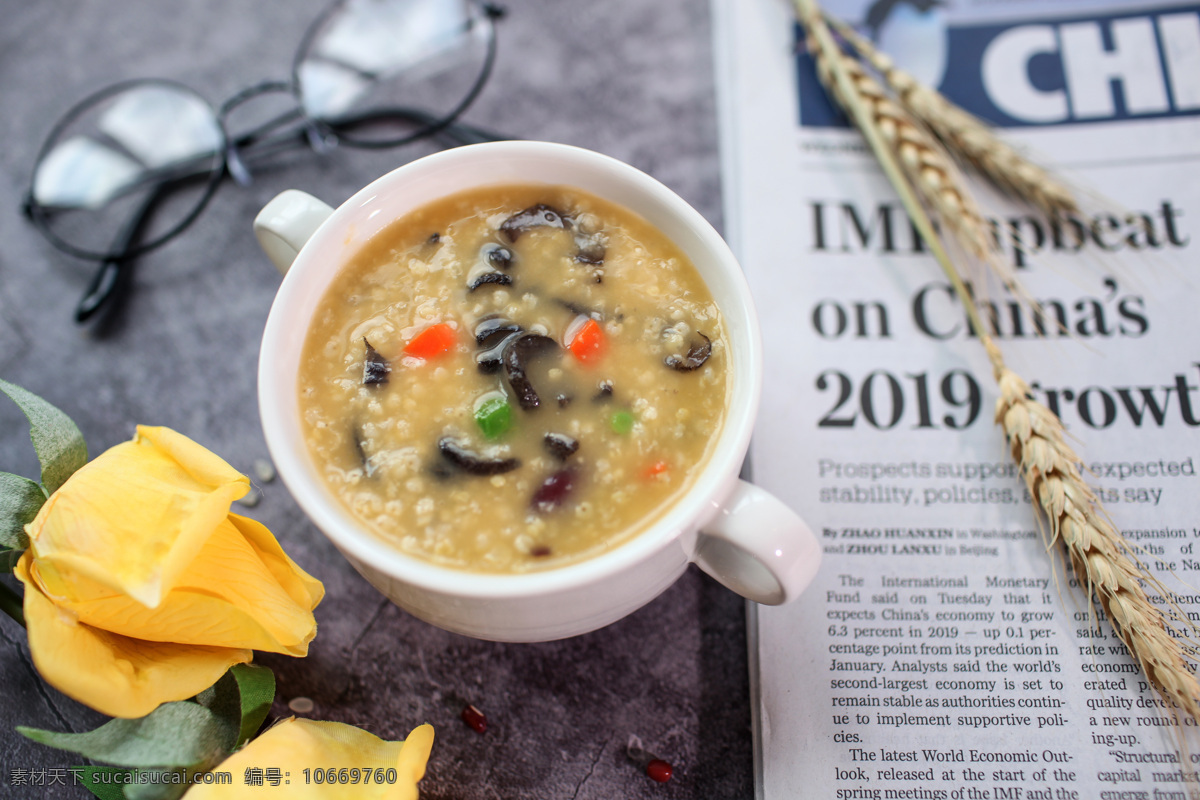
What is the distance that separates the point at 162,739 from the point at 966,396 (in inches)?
44.2

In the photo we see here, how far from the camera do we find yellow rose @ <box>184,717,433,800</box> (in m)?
0.81

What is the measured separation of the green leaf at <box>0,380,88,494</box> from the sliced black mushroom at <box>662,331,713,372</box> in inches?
27.7

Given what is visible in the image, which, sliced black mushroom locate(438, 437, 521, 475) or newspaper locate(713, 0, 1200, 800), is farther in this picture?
newspaper locate(713, 0, 1200, 800)

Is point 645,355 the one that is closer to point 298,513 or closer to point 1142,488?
point 298,513

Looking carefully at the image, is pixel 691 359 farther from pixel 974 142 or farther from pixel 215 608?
pixel 974 142

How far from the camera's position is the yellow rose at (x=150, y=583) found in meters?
0.78

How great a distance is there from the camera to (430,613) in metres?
0.84

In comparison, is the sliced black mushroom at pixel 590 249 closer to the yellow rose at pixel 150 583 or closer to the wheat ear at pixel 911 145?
the yellow rose at pixel 150 583

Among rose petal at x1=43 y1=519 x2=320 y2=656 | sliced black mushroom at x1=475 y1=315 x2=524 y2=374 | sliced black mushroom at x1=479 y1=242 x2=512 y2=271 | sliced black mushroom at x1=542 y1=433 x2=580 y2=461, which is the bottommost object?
rose petal at x1=43 y1=519 x2=320 y2=656

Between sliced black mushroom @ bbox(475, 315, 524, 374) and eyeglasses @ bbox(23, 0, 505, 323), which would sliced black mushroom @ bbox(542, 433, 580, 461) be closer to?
sliced black mushroom @ bbox(475, 315, 524, 374)

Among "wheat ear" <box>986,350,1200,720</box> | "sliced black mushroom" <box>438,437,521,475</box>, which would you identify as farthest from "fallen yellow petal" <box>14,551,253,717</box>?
"wheat ear" <box>986,350,1200,720</box>

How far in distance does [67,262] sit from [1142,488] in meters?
1.70

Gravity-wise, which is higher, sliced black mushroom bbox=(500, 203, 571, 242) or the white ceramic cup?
sliced black mushroom bbox=(500, 203, 571, 242)

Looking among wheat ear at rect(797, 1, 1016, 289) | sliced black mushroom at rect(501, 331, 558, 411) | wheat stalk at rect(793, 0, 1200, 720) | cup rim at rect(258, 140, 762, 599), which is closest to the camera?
cup rim at rect(258, 140, 762, 599)
